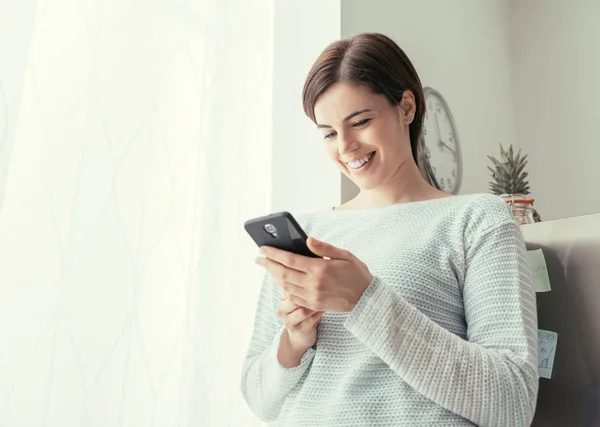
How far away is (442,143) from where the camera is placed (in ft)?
5.34

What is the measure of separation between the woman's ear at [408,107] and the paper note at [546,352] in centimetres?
45

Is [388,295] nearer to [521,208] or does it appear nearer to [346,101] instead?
[346,101]

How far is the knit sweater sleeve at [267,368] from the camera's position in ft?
2.71

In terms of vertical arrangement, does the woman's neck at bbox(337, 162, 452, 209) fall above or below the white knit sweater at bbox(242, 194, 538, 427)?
above

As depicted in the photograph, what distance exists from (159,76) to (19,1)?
27cm

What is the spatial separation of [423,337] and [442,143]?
106 centimetres

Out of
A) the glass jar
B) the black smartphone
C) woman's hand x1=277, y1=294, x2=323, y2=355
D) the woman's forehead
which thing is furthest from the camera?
the glass jar

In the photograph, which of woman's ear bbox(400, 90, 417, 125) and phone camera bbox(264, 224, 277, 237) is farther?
woman's ear bbox(400, 90, 417, 125)

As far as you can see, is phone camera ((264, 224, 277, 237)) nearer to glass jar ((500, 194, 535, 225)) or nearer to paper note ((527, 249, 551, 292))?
paper note ((527, 249, 551, 292))

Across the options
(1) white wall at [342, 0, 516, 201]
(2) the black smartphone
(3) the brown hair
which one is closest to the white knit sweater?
(2) the black smartphone

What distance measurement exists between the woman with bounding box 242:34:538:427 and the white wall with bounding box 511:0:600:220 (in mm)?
1081

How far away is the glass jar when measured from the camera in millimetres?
1133

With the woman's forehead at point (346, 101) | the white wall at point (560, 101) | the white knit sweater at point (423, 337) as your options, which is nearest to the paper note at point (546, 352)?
the white knit sweater at point (423, 337)

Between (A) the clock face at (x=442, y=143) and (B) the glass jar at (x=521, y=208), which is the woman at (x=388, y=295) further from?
(A) the clock face at (x=442, y=143)
